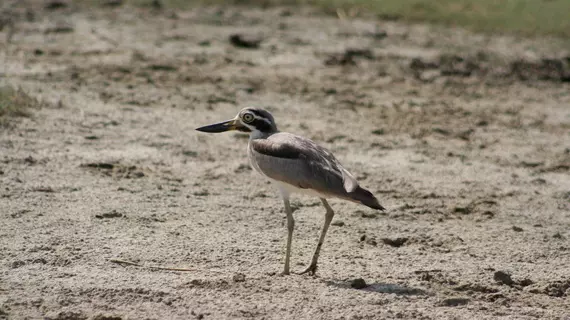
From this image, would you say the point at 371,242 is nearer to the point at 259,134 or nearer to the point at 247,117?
the point at 259,134

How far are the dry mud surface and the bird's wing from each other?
51cm

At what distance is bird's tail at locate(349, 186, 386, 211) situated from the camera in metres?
5.12

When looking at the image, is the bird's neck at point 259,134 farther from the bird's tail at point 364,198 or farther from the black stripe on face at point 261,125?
the bird's tail at point 364,198

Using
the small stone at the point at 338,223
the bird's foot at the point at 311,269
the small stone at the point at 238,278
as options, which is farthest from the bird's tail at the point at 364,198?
the small stone at the point at 338,223

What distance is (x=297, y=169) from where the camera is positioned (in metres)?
5.39

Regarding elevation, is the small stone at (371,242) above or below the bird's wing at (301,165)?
below

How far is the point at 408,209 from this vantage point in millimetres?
6676

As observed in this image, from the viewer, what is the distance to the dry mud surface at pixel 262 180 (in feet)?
16.9

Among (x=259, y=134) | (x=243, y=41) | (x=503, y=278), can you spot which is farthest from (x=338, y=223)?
(x=243, y=41)

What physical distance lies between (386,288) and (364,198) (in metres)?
0.51

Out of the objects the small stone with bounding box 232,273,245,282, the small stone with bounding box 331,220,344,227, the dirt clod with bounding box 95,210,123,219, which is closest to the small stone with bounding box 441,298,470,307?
the small stone with bounding box 232,273,245,282

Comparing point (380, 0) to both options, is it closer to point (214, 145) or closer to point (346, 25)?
point (346, 25)

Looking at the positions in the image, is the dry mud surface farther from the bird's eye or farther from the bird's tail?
the bird's eye

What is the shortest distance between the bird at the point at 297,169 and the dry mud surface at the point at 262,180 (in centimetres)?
42
